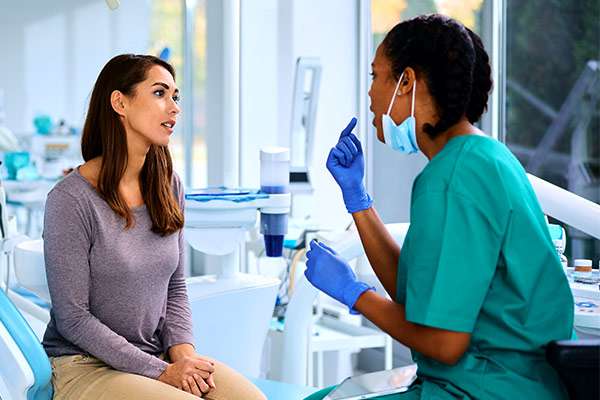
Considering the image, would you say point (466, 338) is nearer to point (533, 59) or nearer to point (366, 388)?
point (366, 388)

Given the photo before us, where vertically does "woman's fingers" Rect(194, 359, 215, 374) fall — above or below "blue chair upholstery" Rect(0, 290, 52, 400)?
below

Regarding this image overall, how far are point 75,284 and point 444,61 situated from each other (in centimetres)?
90

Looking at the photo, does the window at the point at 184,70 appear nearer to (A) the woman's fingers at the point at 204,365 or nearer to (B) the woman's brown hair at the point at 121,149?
(B) the woman's brown hair at the point at 121,149

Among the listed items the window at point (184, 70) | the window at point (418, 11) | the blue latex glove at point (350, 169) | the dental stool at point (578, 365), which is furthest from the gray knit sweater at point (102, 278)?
the window at point (184, 70)

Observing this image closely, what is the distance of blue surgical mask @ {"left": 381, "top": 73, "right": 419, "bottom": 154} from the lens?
155 centimetres

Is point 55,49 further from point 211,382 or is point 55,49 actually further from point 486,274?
point 486,274

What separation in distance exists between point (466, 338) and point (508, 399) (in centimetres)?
12

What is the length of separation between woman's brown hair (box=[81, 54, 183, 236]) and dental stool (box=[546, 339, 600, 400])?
94 cm

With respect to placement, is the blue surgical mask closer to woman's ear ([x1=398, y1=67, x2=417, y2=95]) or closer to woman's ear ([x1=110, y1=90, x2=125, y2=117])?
woman's ear ([x1=398, y1=67, x2=417, y2=95])

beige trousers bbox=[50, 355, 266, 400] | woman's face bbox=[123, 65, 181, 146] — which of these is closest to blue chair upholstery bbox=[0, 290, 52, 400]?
beige trousers bbox=[50, 355, 266, 400]

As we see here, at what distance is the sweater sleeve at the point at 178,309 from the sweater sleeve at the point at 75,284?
17 cm

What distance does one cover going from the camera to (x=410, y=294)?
1462mm

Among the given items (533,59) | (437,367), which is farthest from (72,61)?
(437,367)

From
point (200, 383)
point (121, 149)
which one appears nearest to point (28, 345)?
point (200, 383)
